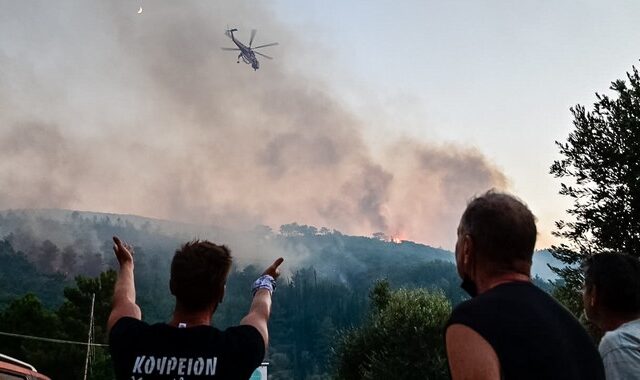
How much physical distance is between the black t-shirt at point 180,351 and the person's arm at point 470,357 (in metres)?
1.22

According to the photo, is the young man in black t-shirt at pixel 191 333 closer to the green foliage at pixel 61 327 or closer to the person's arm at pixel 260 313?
the person's arm at pixel 260 313

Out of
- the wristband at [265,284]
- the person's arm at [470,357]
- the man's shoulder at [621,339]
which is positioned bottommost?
the person's arm at [470,357]

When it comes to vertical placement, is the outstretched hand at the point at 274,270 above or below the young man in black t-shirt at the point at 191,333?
above

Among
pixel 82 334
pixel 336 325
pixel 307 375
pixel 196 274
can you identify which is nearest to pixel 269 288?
pixel 196 274

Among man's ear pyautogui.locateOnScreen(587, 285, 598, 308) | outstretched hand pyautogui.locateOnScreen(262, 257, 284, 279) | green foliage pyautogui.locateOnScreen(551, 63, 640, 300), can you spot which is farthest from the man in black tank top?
green foliage pyautogui.locateOnScreen(551, 63, 640, 300)

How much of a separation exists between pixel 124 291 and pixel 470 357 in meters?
2.02

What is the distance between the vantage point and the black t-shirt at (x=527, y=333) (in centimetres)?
226

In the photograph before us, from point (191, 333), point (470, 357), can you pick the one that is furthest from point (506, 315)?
point (191, 333)

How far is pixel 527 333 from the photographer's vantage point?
2.31m

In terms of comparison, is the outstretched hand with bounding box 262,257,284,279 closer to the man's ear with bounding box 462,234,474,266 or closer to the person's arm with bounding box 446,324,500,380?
the man's ear with bounding box 462,234,474,266

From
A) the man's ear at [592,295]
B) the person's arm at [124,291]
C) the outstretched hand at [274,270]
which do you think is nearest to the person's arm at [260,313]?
the outstretched hand at [274,270]

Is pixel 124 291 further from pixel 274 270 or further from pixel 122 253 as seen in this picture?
pixel 274 270

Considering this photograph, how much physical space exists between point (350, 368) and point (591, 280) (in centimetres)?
3204

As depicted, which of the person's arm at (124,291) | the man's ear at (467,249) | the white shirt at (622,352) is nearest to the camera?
the man's ear at (467,249)
